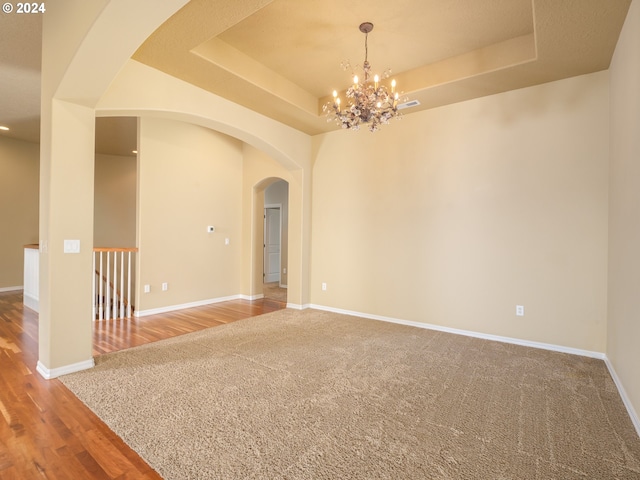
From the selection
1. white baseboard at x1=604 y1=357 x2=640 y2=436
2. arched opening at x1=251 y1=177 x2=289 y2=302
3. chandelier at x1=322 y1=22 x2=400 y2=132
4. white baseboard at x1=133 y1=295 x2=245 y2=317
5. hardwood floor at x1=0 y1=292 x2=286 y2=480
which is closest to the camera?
hardwood floor at x1=0 y1=292 x2=286 y2=480

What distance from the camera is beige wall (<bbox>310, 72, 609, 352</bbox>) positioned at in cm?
349

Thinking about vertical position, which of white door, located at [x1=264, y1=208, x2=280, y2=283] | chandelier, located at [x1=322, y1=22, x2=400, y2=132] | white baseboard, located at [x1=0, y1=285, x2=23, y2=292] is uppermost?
chandelier, located at [x1=322, y1=22, x2=400, y2=132]

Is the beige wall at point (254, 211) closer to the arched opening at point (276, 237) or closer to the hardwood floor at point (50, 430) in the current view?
the arched opening at point (276, 237)

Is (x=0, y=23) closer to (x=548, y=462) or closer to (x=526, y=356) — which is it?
(x=548, y=462)

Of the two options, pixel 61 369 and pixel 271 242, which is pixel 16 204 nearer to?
pixel 271 242

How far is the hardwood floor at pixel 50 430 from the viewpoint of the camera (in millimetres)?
1757

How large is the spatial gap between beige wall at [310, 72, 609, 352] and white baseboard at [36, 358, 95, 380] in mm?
3477

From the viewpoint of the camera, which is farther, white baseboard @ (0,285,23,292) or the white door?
the white door

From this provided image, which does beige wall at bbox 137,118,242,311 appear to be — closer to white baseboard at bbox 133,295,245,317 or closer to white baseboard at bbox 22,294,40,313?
white baseboard at bbox 133,295,245,317

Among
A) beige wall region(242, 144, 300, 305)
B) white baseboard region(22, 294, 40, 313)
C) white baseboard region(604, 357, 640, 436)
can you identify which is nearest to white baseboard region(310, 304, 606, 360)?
white baseboard region(604, 357, 640, 436)

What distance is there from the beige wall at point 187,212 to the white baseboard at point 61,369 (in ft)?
6.97

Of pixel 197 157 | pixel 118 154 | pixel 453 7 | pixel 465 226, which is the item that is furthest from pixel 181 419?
pixel 118 154

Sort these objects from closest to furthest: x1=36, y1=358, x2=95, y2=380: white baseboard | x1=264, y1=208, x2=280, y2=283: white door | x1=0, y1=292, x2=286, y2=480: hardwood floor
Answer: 1. x1=0, y1=292, x2=286, y2=480: hardwood floor
2. x1=36, y1=358, x2=95, y2=380: white baseboard
3. x1=264, y1=208, x2=280, y2=283: white door

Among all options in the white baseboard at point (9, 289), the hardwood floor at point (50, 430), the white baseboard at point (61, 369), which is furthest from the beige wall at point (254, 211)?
the white baseboard at point (9, 289)
